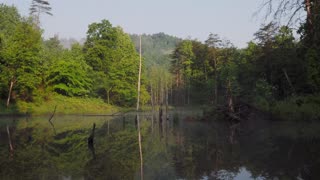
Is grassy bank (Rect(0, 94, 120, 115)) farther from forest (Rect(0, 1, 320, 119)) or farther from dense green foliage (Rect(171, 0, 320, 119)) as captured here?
dense green foliage (Rect(171, 0, 320, 119))

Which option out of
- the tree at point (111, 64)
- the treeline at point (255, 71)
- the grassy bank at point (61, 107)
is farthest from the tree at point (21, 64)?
the treeline at point (255, 71)

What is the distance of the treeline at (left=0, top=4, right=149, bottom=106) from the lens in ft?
148

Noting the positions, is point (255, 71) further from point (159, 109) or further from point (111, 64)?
point (111, 64)

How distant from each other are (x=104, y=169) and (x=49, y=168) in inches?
77.8

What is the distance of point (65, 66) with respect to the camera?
54656 millimetres

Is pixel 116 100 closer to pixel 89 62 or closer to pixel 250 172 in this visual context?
pixel 89 62

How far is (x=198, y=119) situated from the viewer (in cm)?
3519

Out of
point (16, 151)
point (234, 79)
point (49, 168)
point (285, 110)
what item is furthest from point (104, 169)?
point (234, 79)

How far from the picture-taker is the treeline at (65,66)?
4522 centimetres

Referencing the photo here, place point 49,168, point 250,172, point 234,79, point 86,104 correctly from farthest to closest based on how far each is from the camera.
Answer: point 234,79 < point 86,104 < point 49,168 < point 250,172

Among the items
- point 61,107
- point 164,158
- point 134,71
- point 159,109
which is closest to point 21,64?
point 61,107

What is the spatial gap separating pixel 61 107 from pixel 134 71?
66.4 feet

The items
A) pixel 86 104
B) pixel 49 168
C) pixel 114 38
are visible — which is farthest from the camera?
pixel 114 38

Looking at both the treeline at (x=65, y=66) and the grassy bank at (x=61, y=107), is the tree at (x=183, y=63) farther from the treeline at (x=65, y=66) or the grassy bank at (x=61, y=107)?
the grassy bank at (x=61, y=107)
